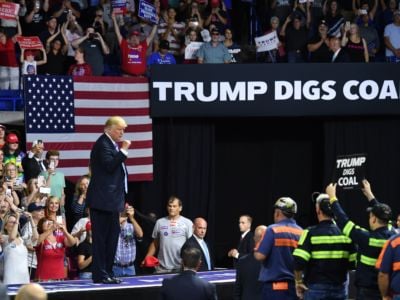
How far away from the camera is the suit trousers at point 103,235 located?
12555mm

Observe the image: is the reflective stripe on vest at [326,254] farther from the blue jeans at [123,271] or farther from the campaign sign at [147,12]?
the campaign sign at [147,12]

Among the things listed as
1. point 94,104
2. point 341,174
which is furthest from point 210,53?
point 341,174

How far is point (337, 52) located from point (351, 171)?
795cm

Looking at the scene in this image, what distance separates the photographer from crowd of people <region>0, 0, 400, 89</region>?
767 inches

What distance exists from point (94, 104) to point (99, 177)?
23.1 feet

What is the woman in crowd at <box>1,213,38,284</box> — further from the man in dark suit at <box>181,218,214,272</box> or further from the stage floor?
the man in dark suit at <box>181,218,214,272</box>

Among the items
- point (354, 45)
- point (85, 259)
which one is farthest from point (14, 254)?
point (354, 45)

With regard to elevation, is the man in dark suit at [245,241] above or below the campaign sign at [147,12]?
below

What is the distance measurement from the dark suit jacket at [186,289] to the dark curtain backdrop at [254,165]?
9.45m

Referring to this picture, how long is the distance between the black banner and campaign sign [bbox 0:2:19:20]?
233 centimetres

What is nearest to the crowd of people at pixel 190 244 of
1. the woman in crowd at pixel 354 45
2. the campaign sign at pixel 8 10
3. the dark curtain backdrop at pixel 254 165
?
the dark curtain backdrop at pixel 254 165

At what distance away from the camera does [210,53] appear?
1995 cm

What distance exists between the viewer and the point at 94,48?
1972cm

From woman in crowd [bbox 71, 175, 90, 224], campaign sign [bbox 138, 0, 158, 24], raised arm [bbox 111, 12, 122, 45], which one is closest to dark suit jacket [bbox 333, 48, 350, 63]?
campaign sign [bbox 138, 0, 158, 24]
